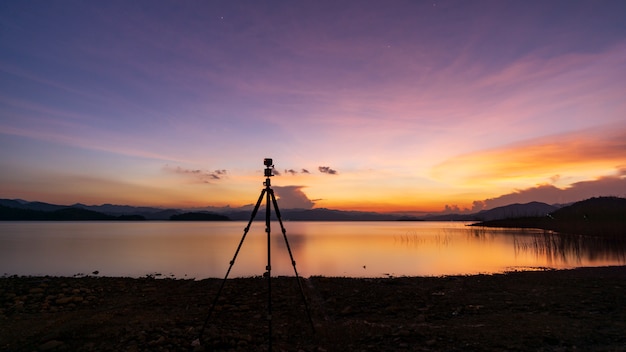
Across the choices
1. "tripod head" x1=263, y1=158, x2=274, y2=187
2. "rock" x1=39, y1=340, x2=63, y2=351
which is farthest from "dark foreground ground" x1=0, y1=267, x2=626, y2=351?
"tripod head" x1=263, y1=158, x2=274, y2=187

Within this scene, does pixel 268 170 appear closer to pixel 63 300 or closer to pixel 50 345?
pixel 50 345

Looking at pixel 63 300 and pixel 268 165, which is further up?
pixel 268 165

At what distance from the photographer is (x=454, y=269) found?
1000 inches

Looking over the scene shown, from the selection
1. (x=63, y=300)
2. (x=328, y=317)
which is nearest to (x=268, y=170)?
(x=328, y=317)

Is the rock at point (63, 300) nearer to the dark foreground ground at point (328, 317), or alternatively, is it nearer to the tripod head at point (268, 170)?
the dark foreground ground at point (328, 317)

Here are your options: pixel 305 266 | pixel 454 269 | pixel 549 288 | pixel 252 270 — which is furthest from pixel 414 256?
pixel 549 288

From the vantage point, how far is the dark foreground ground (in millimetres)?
7449

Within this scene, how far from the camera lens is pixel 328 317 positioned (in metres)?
9.84

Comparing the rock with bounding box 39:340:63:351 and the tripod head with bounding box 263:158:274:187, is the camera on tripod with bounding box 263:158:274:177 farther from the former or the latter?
the rock with bounding box 39:340:63:351

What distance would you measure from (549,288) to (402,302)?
6.27 metres

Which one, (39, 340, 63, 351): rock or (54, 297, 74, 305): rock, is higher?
(39, 340, 63, 351): rock

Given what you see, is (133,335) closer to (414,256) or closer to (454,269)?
(454,269)

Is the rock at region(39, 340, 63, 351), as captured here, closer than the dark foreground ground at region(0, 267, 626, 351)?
Yes

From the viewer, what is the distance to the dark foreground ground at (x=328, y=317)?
7.45 meters
